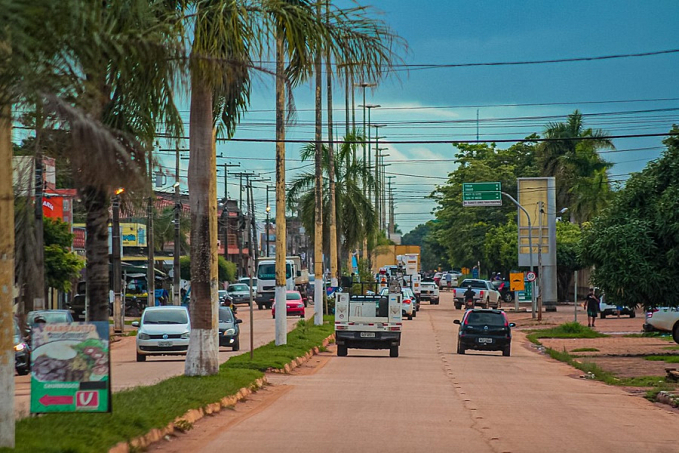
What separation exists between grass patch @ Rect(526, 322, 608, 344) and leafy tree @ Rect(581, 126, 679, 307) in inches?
453

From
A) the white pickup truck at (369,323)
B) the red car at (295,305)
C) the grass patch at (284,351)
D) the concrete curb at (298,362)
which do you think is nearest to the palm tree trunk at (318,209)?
the grass patch at (284,351)

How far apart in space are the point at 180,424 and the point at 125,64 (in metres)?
5.68

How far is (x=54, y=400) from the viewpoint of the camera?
11.4m

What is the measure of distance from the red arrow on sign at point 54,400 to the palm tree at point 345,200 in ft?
144

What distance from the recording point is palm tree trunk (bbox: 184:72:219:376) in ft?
62.2

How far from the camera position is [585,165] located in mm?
90812

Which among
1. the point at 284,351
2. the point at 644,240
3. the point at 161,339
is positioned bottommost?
the point at 284,351

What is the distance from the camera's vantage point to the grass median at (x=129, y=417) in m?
10.8

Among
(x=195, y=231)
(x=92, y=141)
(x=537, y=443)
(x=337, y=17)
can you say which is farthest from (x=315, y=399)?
(x=92, y=141)

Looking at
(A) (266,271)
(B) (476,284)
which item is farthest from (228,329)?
(A) (266,271)

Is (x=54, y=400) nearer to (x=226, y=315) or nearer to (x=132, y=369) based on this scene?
(x=132, y=369)

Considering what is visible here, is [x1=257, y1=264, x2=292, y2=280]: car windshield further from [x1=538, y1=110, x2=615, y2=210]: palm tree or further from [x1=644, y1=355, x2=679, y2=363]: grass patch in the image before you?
[x1=644, y1=355, x2=679, y2=363]: grass patch

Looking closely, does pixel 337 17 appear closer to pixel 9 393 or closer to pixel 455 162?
pixel 9 393

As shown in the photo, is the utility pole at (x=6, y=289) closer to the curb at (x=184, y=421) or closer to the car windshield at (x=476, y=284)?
the curb at (x=184, y=421)
